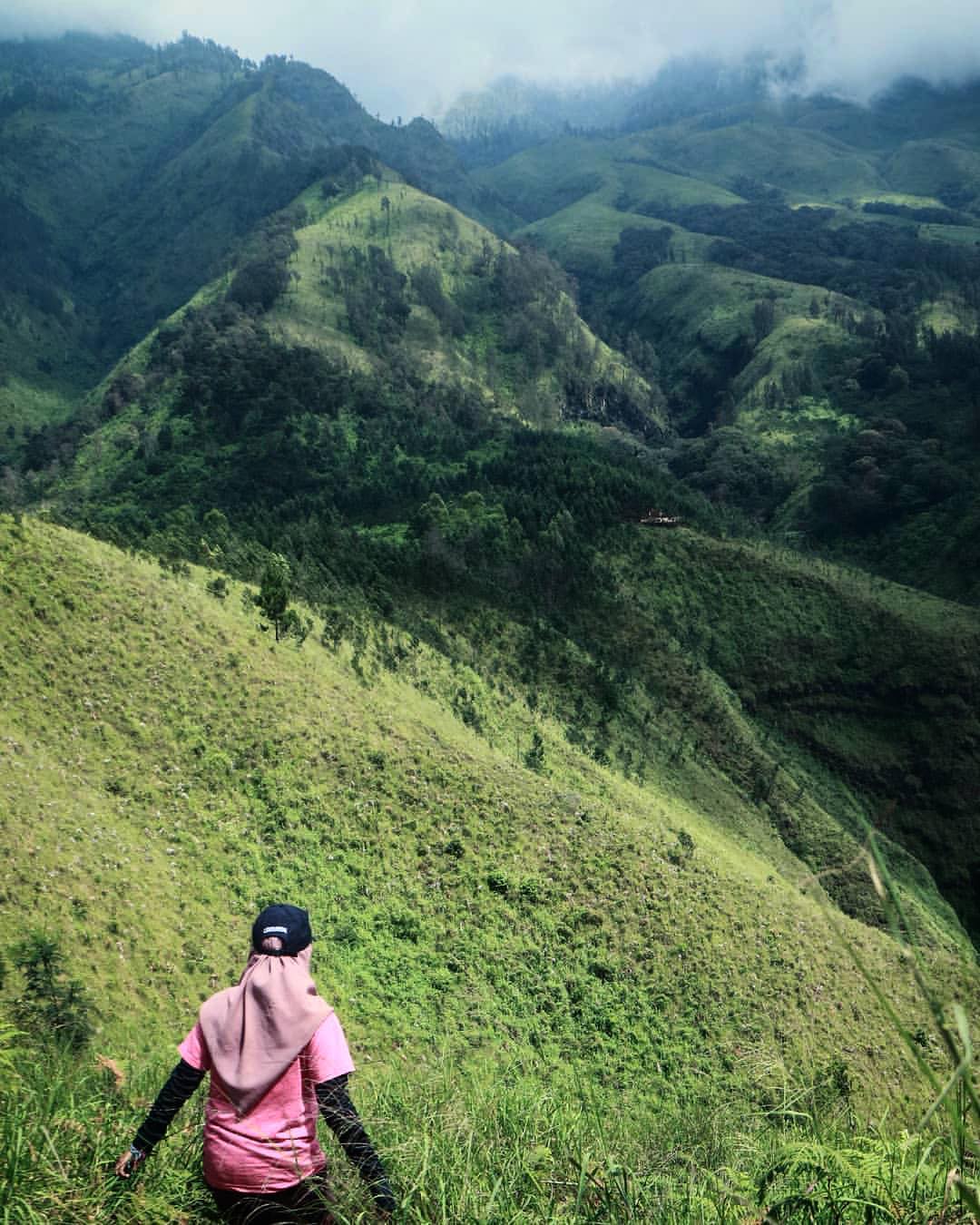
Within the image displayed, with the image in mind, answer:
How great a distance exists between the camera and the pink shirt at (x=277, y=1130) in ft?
11.8

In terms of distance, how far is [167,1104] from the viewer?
12.6 feet

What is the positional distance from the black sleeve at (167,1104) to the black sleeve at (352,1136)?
2.08 feet

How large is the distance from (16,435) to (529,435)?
7667cm

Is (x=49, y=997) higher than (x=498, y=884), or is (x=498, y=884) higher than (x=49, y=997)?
(x=49, y=997)

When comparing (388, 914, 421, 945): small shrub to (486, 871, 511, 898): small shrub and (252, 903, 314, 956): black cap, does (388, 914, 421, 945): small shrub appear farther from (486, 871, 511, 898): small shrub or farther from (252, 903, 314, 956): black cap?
(252, 903, 314, 956): black cap

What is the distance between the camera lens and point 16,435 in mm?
105000

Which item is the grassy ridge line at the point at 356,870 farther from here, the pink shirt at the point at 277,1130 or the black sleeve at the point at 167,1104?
the pink shirt at the point at 277,1130

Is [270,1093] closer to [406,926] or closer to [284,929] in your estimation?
[284,929]

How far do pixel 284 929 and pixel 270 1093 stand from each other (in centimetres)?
70

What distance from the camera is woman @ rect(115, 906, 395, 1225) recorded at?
3.60 m

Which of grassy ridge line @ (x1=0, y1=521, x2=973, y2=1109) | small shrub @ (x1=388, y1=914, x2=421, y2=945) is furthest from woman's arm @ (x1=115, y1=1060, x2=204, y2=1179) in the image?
small shrub @ (x1=388, y1=914, x2=421, y2=945)

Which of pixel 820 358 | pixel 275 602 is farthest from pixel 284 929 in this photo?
pixel 820 358

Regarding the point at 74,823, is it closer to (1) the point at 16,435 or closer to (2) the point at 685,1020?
(2) the point at 685,1020

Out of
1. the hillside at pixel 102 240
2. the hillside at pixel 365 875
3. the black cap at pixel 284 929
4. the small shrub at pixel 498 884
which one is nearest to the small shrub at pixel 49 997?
the hillside at pixel 365 875
